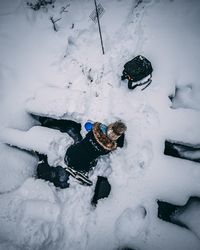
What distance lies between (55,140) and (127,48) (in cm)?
180

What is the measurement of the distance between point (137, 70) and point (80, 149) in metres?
1.30

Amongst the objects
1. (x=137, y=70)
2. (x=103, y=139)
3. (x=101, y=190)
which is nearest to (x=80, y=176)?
(x=101, y=190)

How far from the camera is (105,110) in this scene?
3186 millimetres

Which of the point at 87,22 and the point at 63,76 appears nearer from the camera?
the point at 63,76

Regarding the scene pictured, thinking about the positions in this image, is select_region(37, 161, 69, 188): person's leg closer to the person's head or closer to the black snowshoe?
the black snowshoe

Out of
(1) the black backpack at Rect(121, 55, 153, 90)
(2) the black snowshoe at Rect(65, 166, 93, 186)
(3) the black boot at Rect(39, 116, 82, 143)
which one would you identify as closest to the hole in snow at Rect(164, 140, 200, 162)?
(1) the black backpack at Rect(121, 55, 153, 90)

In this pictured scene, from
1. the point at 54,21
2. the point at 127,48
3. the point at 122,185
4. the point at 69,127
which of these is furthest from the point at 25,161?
the point at 54,21

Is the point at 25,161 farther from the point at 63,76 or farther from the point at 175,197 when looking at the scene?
the point at 175,197

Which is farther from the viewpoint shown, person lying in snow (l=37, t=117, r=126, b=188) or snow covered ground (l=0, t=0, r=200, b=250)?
snow covered ground (l=0, t=0, r=200, b=250)

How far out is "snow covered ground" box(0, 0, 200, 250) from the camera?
2.64m

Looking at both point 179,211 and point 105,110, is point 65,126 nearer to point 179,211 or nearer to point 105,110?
point 105,110

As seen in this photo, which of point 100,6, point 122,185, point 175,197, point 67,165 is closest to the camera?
point 175,197

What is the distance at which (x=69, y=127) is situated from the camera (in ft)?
10.8

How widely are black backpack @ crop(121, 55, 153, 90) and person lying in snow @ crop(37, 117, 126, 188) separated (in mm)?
799
